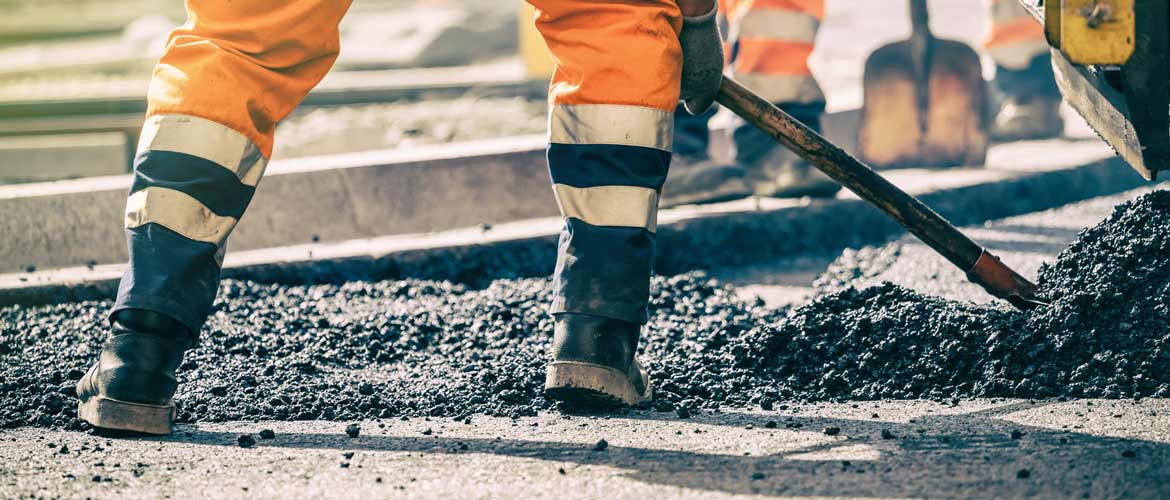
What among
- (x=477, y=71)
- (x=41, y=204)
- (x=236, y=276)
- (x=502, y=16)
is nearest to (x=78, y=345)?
(x=236, y=276)

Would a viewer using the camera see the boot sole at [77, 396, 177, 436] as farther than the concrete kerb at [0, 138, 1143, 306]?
No

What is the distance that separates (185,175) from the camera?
2047 mm

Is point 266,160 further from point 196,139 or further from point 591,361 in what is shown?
point 591,361

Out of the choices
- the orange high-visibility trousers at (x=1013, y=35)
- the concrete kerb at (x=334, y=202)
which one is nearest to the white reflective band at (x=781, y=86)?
the concrete kerb at (x=334, y=202)

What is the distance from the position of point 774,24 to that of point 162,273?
8.60 ft

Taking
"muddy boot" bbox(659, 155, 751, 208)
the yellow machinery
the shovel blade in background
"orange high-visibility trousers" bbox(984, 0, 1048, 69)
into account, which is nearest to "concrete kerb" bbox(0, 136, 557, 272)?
"muddy boot" bbox(659, 155, 751, 208)

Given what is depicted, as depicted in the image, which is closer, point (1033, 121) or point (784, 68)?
point (784, 68)

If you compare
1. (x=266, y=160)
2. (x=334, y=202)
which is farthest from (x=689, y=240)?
(x=266, y=160)

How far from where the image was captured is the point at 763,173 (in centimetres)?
429

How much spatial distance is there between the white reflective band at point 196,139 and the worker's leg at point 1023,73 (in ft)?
14.6

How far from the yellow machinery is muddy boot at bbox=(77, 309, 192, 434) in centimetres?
146

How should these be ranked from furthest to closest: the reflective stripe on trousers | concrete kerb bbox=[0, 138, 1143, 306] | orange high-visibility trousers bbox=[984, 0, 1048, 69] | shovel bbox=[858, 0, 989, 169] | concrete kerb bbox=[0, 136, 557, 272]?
orange high-visibility trousers bbox=[984, 0, 1048, 69]
shovel bbox=[858, 0, 989, 169]
concrete kerb bbox=[0, 136, 557, 272]
concrete kerb bbox=[0, 138, 1143, 306]
the reflective stripe on trousers

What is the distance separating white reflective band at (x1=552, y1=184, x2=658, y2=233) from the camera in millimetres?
2158

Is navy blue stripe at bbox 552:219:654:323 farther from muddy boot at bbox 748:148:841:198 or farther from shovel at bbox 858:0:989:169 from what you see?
shovel at bbox 858:0:989:169
